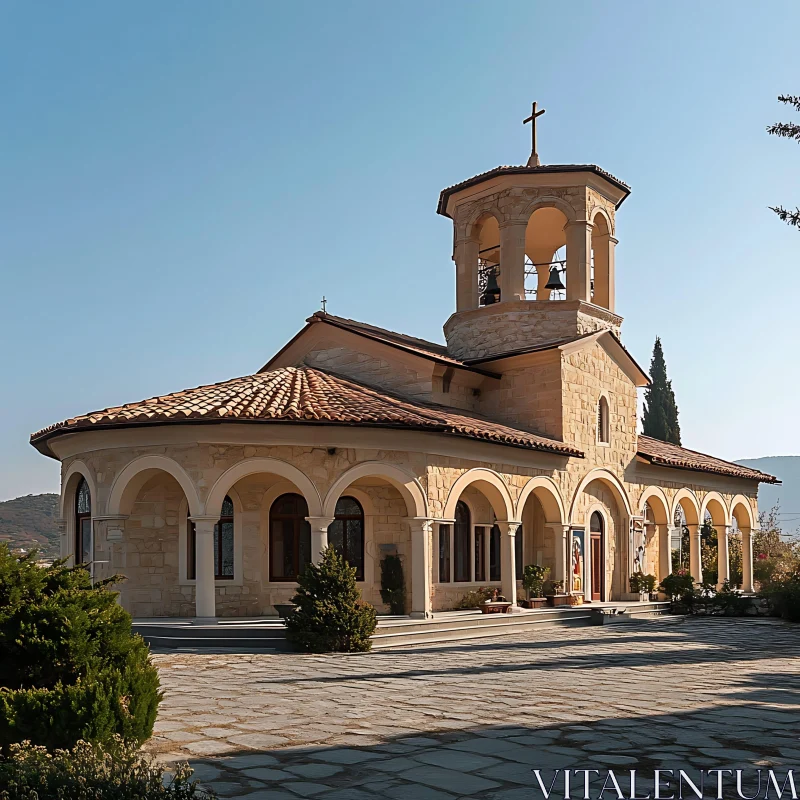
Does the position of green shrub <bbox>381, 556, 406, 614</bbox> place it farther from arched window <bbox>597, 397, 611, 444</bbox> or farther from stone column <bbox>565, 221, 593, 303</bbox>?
stone column <bbox>565, 221, 593, 303</bbox>

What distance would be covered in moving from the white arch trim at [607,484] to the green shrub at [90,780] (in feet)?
57.8

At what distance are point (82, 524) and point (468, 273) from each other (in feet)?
38.0

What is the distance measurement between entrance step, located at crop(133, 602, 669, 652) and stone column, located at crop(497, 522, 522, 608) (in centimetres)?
53

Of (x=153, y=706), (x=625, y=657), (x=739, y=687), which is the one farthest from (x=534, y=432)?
(x=153, y=706)

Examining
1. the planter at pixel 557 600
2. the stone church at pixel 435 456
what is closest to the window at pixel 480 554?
the stone church at pixel 435 456

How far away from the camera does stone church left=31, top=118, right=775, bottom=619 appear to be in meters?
16.5

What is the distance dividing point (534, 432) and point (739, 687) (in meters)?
11.8

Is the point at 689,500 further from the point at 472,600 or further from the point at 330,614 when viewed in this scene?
the point at 330,614

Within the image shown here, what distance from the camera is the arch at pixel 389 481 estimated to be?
54.3 ft

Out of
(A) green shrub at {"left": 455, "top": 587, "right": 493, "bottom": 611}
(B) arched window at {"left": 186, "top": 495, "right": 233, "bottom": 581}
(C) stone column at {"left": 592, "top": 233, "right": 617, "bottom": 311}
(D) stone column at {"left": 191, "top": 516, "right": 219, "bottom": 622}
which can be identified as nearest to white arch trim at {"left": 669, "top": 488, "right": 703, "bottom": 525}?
(C) stone column at {"left": 592, "top": 233, "right": 617, "bottom": 311}

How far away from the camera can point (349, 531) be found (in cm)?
1853

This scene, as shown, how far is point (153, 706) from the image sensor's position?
7.17m

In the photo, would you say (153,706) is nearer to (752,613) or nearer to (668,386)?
(752,613)

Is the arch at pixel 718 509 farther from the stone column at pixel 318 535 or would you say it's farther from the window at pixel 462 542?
the stone column at pixel 318 535
